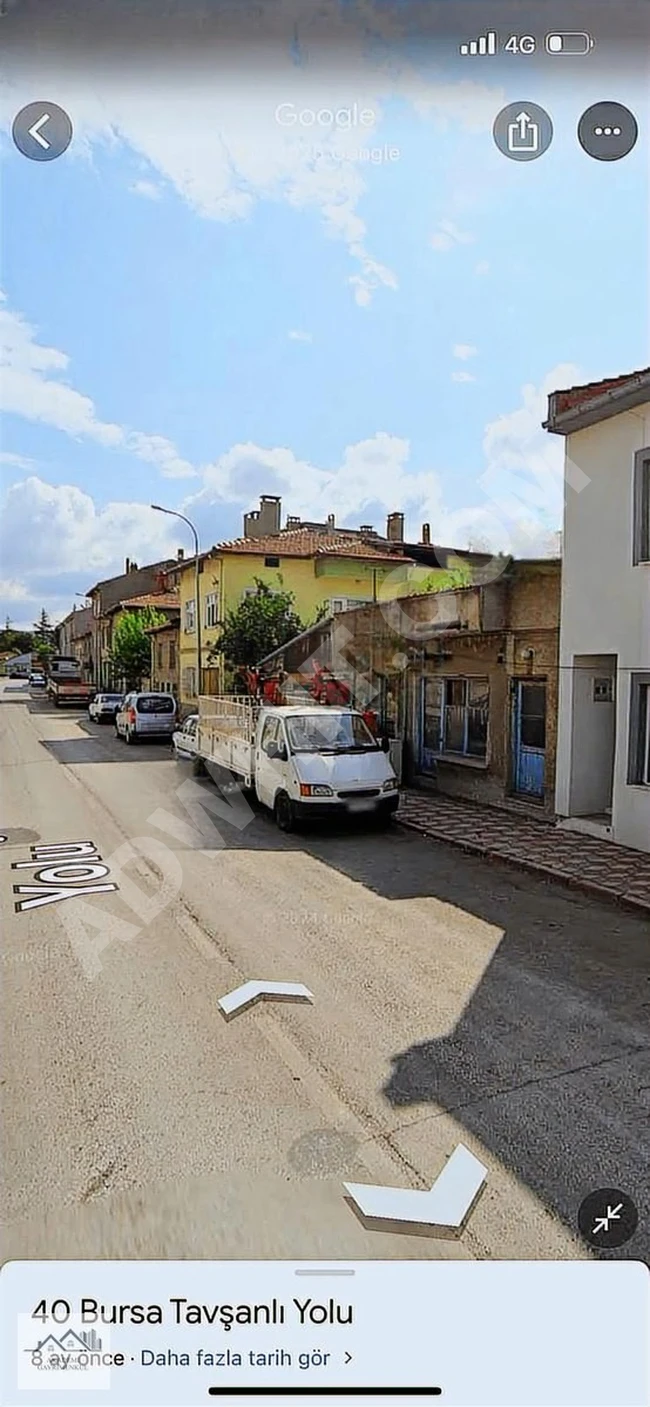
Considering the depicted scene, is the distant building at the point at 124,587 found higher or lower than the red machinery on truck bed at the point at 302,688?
higher

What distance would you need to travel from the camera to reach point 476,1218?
1.50 meters

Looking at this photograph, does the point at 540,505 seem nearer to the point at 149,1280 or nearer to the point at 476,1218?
the point at 476,1218

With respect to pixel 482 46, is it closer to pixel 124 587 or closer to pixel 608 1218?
pixel 124 587

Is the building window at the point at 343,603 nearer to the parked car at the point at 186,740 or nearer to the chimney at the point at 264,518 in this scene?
the chimney at the point at 264,518

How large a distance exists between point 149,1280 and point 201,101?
66.7 inches

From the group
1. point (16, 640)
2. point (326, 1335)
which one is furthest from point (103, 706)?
point (326, 1335)

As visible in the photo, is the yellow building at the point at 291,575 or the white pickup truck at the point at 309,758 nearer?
the yellow building at the point at 291,575

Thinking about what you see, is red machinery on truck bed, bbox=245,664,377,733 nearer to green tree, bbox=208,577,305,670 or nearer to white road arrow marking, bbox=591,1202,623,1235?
green tree, bbox=208,577,305,670

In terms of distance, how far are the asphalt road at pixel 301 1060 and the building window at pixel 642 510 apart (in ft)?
8.09

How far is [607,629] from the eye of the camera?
602 cm

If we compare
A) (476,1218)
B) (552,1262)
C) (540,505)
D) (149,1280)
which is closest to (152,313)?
(149,1280)

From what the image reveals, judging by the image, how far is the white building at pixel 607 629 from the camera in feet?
18.4

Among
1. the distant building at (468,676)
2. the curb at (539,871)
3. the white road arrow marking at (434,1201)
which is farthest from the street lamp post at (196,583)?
the curb at (539,871)

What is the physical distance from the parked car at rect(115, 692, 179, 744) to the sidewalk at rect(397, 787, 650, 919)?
90.8 inches
